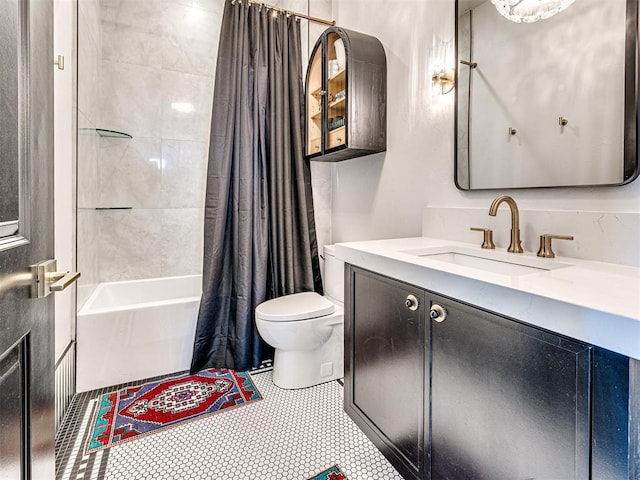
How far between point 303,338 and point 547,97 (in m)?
1.52

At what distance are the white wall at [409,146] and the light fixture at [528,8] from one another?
29cm

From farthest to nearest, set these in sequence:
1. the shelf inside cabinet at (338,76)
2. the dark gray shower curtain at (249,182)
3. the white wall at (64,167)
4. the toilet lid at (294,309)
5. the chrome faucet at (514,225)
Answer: the dark gray shower curtain at (249,182) → the shelf inside cabinet at (338,76) → the toilet lid at (294,309) → the white wall at (64,167) → the chrome faucet at (514,225)

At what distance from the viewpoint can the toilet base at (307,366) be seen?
1899 mm

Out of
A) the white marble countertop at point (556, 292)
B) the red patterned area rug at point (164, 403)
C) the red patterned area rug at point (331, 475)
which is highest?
the white marble countertop at point (556, 292)

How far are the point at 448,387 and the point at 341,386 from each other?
108 centimetres

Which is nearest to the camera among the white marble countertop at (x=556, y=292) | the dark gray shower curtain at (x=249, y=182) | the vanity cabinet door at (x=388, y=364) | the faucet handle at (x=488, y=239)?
the white marble countertop at (x=556, y=292)

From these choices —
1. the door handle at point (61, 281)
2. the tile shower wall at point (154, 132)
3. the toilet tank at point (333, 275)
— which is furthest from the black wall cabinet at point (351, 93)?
the door handle at point (61, 281)

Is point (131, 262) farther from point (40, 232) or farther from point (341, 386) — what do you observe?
point (40, 232)

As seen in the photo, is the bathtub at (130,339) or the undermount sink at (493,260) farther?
the bathtub at (130,339)

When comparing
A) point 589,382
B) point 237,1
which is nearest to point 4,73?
point 589,382

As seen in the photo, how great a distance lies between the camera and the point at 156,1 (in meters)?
2.43

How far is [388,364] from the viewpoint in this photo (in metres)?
1.22

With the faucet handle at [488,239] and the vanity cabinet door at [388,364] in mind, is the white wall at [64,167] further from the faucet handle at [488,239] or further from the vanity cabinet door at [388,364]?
the faucet handle at [488,239]

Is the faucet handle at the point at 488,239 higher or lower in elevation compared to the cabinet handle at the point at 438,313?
higher
